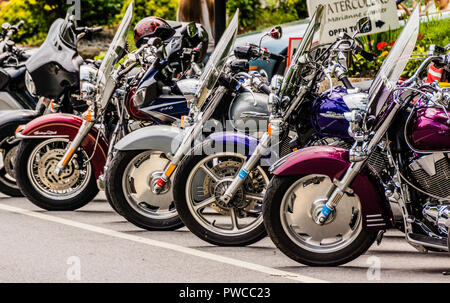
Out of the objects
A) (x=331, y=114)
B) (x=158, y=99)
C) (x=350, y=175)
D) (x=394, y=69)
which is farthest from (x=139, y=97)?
(x=394, y=69)

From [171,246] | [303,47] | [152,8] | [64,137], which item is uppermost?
[303,47]

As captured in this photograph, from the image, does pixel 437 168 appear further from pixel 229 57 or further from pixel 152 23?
pixel 152 23

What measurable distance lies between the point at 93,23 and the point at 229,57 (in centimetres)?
1137

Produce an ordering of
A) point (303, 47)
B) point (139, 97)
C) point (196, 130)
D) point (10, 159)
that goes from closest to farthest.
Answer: point (303, 47) < point (196, 130) < point (139, 97) < point (10, 159)

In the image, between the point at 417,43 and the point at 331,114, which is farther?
the point at 417,43

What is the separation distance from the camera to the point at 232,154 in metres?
6.21

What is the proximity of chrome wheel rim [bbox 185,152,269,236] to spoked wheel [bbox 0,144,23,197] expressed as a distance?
2.32m

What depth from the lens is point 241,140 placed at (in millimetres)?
6184

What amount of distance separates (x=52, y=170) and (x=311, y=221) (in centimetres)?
265

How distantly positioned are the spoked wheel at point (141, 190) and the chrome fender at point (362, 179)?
1502 millimetres

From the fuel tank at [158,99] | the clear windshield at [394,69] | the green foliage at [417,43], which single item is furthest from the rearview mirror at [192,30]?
the green foliage at [417,43]

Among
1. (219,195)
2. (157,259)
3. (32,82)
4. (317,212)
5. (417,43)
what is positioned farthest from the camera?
(417,43)

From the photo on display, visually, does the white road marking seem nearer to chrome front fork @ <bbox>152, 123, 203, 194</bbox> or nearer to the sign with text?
chrome front fork @ <bbox>152, 123, 203, 194</bbox>

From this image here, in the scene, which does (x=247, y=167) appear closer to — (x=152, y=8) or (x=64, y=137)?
(x=64, y=137)
